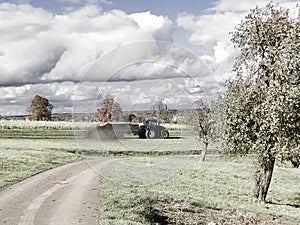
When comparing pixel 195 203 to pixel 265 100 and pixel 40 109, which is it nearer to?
pixel 265 100

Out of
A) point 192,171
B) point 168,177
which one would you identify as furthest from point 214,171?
point 168,177

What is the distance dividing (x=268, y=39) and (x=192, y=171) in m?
22.0

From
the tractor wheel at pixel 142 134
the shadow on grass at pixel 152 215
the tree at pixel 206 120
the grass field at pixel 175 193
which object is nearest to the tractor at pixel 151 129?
the tractor wheel at pixel 142 134

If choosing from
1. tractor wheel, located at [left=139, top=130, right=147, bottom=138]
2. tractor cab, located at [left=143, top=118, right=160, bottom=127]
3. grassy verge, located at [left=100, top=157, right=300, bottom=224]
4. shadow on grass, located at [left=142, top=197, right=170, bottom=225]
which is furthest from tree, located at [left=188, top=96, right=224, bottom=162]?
shadow on grass, located at [left=142, top=197, right=170, bottom=225]

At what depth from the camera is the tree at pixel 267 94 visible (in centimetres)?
2706

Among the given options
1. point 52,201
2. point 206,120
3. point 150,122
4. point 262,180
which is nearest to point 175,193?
point 150,122

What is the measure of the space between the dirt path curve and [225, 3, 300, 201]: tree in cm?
1071

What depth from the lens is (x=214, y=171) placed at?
162ft

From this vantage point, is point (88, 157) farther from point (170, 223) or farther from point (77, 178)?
point (170, 223)

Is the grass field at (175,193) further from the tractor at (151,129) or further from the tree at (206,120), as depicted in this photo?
the tree at (206,120)

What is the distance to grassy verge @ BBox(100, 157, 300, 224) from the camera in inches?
850

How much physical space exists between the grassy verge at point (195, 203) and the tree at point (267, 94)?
12.0 ft

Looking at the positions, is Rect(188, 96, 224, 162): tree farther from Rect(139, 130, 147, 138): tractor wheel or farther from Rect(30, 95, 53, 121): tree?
Rect(30, 95, 53, 121): tree

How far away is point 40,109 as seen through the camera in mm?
145875
